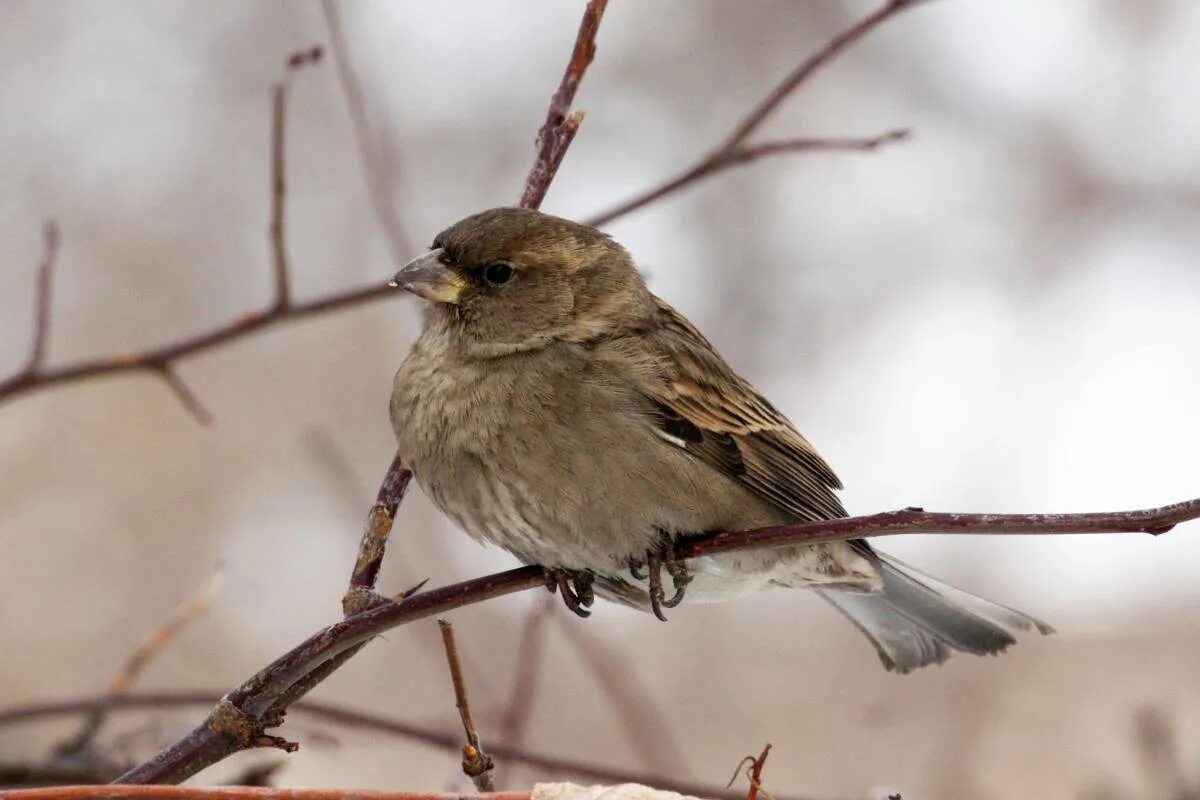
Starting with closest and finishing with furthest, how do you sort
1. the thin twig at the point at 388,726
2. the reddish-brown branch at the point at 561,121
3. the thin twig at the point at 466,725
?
1. the thin twig at the point at 466,725
2. the thin twig at the point at 388,726
3. the reddish-brown branch at the point at 561,121

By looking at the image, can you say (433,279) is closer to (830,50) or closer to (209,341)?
(209,341)

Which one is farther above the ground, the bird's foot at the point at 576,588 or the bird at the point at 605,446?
the bird at the point at 605,446

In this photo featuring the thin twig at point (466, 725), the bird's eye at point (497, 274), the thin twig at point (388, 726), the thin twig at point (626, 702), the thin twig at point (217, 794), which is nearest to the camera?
the thin twig at point (217, 794)

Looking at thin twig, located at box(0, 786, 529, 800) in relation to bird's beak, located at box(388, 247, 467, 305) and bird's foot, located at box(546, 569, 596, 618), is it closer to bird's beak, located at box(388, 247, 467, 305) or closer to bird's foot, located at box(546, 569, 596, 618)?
bird's foot, located at box(546, 569, 596, 618)

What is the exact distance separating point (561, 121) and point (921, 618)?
5.21 feet

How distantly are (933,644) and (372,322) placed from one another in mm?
6082

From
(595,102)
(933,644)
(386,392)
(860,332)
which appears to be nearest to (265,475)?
(386,392)

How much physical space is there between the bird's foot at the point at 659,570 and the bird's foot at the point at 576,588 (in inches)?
5.1

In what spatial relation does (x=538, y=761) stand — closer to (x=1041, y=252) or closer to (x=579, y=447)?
(x=579, y=447)

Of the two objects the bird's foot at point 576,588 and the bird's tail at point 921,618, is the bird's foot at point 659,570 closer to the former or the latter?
the bird's foot at point 576,588

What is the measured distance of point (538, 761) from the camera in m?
3.01

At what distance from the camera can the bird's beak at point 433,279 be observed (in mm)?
3389

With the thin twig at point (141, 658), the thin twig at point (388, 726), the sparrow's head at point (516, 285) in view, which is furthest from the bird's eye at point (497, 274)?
the thin twig at point (388, 726)

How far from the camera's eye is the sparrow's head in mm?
3441
